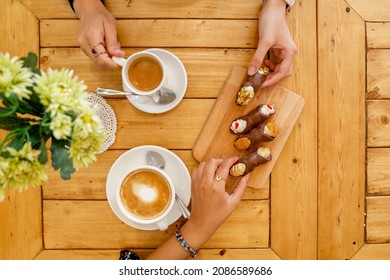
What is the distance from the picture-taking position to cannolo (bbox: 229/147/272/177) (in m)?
1.14

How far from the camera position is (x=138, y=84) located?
1.09 metres

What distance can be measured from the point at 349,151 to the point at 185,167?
0.53m

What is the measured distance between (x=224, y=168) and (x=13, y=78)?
2.23 ft

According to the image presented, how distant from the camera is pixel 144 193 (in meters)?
1.07

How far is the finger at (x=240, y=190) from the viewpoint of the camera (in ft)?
3.73

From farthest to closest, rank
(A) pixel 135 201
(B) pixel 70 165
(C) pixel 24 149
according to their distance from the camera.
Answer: (A) pixel 135 201
(B) pixel 70 165
(C) pixel 24 149

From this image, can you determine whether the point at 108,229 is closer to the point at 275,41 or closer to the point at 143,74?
the point at 143,74

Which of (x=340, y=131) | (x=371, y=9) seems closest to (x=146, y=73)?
(x=340, y=131)

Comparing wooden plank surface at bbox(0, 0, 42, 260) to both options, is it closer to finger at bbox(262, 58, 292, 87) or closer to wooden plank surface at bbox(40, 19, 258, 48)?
wooden plank surface at bbox(40, 19, 258, 48)

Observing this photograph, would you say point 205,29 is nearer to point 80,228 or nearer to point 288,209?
point 288,209

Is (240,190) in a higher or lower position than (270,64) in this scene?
lower

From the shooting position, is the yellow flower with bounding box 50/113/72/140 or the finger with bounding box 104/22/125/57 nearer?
the yellow flower with bounding box 50/113/72/140

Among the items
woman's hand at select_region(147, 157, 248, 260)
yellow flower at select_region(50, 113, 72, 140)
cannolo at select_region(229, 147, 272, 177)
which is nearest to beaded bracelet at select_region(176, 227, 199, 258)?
woman's hand at select_region(147, 157, 248, 260)
